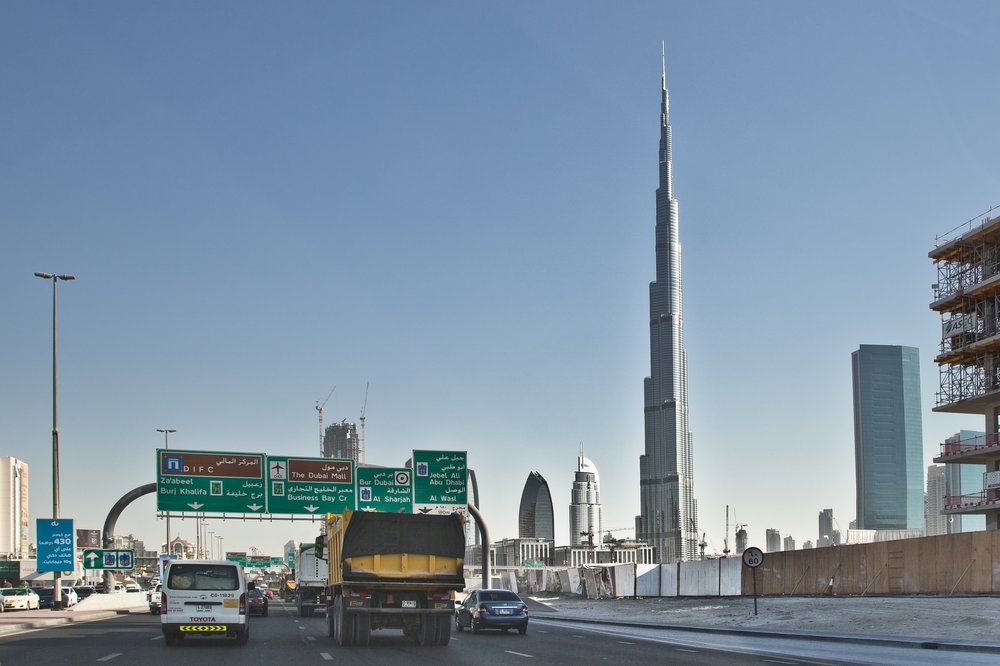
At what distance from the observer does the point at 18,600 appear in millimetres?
65250

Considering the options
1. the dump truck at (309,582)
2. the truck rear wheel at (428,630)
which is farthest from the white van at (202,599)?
the dump truck at (309,582)

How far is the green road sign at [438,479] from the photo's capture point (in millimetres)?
55625

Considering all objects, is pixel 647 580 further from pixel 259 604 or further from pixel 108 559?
pixel 108 559

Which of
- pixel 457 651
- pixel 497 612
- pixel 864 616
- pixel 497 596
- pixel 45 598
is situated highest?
pixel 457 651

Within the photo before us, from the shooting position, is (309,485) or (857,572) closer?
(857,572)

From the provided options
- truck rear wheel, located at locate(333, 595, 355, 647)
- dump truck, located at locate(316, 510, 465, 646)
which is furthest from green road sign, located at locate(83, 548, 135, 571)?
dump truck, located at locate(316, 510, 465, 646)

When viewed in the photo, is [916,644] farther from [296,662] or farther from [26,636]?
[26,636]

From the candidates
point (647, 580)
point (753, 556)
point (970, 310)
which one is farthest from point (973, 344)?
point (753, 556)

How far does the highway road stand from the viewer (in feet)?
73.5

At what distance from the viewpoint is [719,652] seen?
83.2ft

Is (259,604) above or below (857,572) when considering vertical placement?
below

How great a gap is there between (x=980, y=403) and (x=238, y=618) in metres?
77.8

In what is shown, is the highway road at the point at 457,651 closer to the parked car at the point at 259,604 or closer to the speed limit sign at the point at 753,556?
the speed limit sign at the point at 753,556

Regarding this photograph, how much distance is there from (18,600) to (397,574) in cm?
4583
